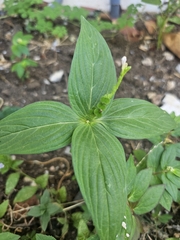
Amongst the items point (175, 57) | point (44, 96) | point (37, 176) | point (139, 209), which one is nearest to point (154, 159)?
point (139, 209)

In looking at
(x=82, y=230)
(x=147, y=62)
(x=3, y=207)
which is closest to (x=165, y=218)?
(x=82, y=230)

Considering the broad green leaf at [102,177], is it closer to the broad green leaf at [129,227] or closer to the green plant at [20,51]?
the broad green leaf at [129,227]

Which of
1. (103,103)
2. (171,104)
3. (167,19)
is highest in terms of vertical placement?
(103,103)

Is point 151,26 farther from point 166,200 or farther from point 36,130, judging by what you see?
point 36,130

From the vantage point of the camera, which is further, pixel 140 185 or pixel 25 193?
pixel 25 193

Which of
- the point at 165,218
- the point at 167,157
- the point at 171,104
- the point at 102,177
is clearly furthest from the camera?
the point at 171,104

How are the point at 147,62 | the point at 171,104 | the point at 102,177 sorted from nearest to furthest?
the point at 102,177
the point at 171,104
the point at 147,62

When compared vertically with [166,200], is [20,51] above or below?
above

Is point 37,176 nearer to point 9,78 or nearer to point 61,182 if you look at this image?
point 61,182
